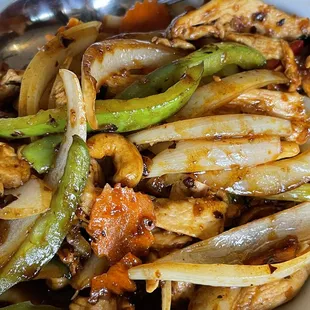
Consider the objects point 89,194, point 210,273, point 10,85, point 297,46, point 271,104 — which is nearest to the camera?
point 210,273

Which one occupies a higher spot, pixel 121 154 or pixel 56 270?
pixel 121 154

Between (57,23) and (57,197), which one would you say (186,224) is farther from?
(57,23)

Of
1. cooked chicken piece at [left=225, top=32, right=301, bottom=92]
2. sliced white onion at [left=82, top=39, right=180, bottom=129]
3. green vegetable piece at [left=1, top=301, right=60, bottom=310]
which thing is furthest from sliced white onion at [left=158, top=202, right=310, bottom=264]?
cooked chicken piece at [left=225, top=32, right=301, bottom=92]

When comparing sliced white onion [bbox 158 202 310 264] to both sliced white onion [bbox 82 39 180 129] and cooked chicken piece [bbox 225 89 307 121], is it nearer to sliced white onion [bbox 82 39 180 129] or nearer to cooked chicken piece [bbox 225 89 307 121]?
cooked chicken piece [bbox 225 89 307 121]

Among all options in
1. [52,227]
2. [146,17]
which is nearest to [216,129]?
[52,227]

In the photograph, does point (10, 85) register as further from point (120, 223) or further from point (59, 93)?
point (120, 223)

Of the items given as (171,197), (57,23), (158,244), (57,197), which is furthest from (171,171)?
(57,23)

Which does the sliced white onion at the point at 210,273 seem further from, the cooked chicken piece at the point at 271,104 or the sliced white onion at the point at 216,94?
the cooked chicken piece at the point at 271,104

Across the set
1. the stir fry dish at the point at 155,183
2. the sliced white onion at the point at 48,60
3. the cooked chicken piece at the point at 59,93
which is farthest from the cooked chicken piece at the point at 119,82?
the sliced white onion at the point at 48,60
